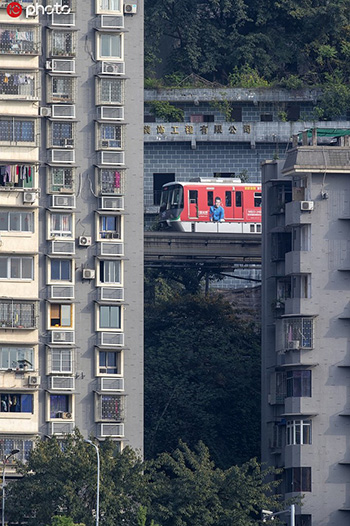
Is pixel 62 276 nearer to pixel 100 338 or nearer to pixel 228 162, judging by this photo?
pixel 100 338

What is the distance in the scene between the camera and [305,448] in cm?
9538

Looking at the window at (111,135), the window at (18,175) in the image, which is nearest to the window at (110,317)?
the window at (18,175)

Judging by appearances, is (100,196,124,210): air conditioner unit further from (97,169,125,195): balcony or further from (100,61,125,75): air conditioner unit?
(100,61,125,75): air conditioner unit

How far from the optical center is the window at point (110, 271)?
98.1 m

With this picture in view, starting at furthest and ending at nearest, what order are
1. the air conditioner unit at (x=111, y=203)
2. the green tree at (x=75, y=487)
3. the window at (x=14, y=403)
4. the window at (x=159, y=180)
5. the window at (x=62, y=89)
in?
the window at (x=159, y=180) < the window at (x=62, y=89) < the air conditioner unit at (x=111, y=203) < the window at (x=14, y=403) < the green tree at (x=75, y=487)

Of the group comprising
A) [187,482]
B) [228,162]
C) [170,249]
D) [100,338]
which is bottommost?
[187,482]

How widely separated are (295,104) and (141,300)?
3840 centimetres

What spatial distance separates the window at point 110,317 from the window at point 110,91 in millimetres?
10812

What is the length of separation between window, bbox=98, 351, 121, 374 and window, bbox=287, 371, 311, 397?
29.4 ft

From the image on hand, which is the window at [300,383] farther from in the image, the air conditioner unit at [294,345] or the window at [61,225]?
the window at [61,225]

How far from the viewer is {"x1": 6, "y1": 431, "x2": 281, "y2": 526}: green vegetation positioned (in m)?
88.2

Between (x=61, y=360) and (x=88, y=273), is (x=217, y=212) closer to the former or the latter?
(x=88, y=273)

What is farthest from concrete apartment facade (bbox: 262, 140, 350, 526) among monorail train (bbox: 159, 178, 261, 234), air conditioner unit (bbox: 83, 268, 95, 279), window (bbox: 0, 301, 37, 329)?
monorail train (bbox: 159, 178, 261, 234)

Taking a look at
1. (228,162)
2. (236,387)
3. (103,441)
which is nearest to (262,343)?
(236,387)
